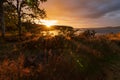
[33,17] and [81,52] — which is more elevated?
[33,17]

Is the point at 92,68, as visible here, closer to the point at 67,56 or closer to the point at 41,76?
the point at 67,56

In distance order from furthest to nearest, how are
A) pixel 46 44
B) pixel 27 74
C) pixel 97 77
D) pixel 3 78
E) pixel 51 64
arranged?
1. pixel 46 44
2. pixel 97 77
3. pixel 51 64
4. pixel 27 74
5. pixel 3 78

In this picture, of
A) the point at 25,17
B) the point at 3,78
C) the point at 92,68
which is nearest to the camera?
the point at 3,78

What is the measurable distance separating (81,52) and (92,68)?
1.83m

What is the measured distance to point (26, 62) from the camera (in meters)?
8.67

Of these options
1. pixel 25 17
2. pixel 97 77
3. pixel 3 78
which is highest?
pixel 25 17

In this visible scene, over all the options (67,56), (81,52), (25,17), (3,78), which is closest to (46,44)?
(81,52)

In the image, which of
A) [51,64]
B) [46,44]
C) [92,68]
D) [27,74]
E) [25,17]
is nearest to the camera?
[27,74]

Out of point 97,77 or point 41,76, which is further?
point 97,77

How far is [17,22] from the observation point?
26438 mm

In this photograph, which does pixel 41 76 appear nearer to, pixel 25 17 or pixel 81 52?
pixel 81 52

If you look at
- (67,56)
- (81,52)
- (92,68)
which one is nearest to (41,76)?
(67,56)

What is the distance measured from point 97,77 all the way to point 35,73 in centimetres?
282

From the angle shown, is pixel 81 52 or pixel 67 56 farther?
pixel 81 52
